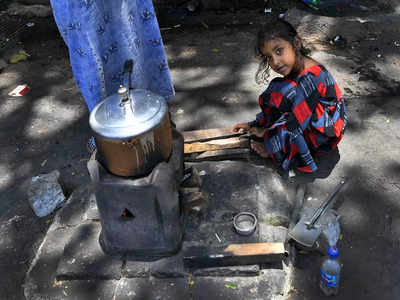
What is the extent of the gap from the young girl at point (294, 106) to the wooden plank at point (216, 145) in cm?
11

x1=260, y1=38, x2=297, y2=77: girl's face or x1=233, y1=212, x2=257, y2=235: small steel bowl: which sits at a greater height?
x1=260, y1=38, x2=297, y2=77: girl's face

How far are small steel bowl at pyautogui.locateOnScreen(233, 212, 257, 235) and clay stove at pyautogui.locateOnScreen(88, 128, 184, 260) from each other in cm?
42

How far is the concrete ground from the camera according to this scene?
313 centimetres

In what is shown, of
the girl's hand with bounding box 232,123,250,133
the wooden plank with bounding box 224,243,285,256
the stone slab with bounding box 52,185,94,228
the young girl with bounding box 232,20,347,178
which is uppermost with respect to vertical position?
the young girl with bounding box 232,20,347,178

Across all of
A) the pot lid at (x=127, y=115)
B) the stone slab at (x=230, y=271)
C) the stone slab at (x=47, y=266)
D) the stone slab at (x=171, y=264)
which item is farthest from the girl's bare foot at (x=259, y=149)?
the stone slab at (x=47, y=266)

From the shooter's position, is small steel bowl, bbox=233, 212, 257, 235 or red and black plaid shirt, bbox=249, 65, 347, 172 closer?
small steel bowl, bbox=233, 212, 257, 235

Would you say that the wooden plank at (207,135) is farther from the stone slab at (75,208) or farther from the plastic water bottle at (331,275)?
the plastic water bottle at (331,275)

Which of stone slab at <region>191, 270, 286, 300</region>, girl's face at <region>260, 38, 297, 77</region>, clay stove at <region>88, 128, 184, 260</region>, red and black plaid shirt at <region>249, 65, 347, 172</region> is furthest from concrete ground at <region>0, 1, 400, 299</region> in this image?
girl's face at <region>260, 38, 297, 77</region>

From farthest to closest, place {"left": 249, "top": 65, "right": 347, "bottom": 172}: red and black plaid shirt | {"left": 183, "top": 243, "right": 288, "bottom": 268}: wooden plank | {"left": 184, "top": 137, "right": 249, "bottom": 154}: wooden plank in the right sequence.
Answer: {"left": 184, "top": 137, "right": 249, "bottom": 154}: wooden plank
{"left": 249, "top": 65, "right": 347, "bottom": 172}: red and black plaid shirt
{"left": 183, "top": 243, "right": 288, "bottom": 268}: wooden plank

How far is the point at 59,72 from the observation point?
5.79 meters

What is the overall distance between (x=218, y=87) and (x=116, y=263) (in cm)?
280

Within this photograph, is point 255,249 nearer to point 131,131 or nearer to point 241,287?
point 241,287

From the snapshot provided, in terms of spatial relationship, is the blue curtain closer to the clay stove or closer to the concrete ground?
the clay stove

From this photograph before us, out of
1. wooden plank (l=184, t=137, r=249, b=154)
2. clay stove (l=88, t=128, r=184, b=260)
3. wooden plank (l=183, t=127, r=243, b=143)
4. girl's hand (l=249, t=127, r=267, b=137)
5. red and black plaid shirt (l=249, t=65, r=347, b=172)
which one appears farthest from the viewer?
wooden plank (l=183, t=127, r=243, b=143)
